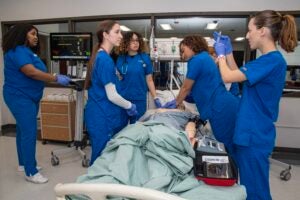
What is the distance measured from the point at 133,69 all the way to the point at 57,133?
150 cm

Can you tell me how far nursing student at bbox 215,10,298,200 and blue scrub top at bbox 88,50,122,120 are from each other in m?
0.69

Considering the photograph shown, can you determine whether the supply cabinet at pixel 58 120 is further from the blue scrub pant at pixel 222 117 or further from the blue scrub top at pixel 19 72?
the blue scrub pant at pixel 222 117

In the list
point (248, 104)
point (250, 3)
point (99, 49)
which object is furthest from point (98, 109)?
point (250, 3)

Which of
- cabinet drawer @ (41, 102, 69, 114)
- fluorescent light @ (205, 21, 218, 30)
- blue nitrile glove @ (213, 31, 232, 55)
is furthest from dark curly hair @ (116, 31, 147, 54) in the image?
fluorescent light @ (205, 21, 218, 30)

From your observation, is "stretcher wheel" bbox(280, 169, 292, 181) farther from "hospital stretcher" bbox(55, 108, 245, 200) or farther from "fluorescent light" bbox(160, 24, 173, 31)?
"fluorescent light" bbox(160, 24, 173, 31)

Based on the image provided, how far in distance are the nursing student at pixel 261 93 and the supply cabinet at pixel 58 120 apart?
93.2 inches

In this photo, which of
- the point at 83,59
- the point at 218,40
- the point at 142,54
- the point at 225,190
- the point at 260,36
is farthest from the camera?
the point at 83,59

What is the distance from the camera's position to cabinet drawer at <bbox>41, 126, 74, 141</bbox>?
3299mm

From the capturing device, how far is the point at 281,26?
131 centimetres

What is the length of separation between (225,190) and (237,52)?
113 inches

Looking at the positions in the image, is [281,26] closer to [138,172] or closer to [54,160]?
[138,172]

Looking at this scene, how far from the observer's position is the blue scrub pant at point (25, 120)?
2170 mm

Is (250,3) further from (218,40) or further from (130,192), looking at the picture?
(130,192)

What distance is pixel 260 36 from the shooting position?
1.33 metres
